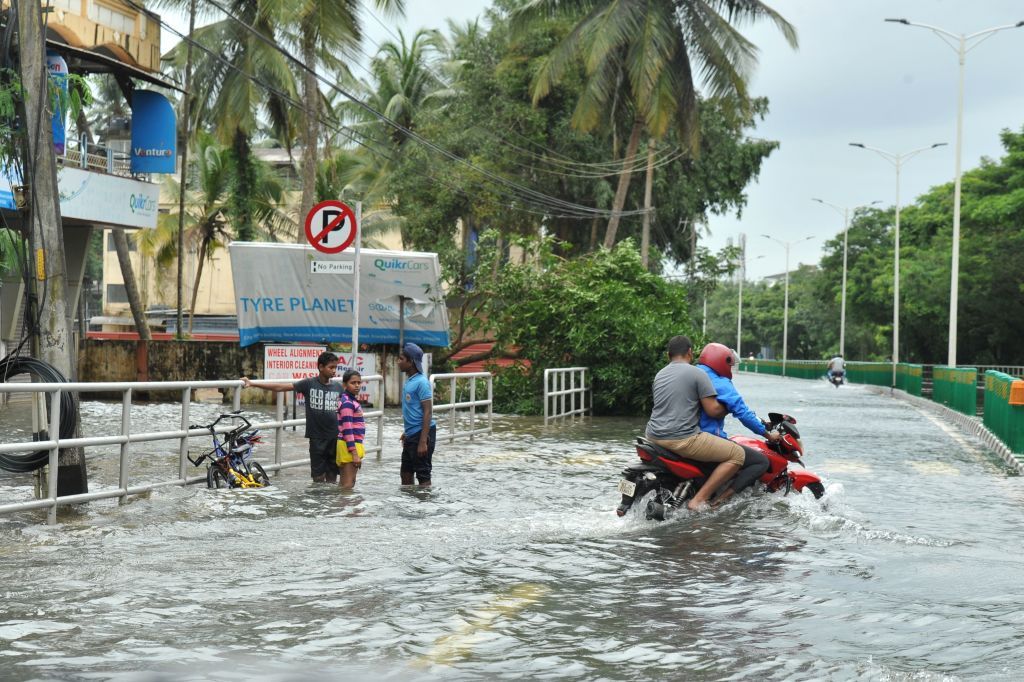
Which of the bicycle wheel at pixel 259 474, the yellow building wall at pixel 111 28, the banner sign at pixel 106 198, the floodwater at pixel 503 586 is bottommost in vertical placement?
the floodwater at pixel 503 586

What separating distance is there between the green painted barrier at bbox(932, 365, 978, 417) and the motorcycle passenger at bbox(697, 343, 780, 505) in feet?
61.3

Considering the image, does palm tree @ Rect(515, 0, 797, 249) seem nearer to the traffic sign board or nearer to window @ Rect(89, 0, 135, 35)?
window @ Rect(89, 0, 135, 35)

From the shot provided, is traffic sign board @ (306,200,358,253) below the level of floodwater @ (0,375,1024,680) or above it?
above

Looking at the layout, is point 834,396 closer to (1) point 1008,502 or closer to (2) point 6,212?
(2) point 6,212

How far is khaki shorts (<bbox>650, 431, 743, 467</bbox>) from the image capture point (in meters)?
10.5

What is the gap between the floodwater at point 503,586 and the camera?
5.98m

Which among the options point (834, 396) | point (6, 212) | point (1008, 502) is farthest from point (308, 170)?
point (1008, 502)

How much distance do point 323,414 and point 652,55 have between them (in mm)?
24834

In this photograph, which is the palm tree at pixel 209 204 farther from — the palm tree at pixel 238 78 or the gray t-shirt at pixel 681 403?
the gray t-shirt at pixel 681 403

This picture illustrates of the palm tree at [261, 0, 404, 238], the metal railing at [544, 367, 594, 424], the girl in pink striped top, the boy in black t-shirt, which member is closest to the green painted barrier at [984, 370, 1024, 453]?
the metal railing at [544, 367, 594, 424]

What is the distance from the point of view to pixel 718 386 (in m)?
10.8

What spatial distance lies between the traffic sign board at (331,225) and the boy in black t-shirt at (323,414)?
7.14 feet

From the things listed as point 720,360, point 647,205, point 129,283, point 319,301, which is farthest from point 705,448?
point 647,205

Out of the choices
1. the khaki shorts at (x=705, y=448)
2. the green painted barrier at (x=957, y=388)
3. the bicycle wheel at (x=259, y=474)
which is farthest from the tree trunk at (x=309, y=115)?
the khaki shorts at (x=705, y=448)
